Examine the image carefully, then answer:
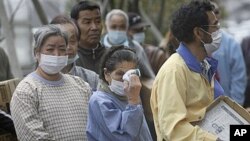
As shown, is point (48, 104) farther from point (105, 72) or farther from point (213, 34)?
point (213, 34)

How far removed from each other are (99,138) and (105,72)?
47 cm

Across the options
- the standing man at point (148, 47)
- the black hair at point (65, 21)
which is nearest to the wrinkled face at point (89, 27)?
the black hair at point (65, 21)

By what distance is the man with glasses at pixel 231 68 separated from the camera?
8.69 metres

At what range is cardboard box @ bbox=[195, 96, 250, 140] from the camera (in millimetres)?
5090

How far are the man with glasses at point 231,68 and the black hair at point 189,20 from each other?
3.29 metres

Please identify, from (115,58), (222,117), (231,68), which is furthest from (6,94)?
(231,68)

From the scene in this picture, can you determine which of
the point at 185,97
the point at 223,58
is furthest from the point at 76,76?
the point at 223,58

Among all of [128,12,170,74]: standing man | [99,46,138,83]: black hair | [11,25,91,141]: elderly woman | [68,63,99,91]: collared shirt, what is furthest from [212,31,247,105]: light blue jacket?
[99,46,138,83]: black hair

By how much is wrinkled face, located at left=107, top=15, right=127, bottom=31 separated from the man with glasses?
1.06 meters

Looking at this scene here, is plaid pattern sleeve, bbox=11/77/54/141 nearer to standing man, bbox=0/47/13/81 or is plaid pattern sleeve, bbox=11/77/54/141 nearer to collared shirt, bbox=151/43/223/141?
collared shirt, bbox=151/43/223/141

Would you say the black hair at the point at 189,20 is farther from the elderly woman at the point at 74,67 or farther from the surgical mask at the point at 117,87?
the elderly woman at the point at 74,67

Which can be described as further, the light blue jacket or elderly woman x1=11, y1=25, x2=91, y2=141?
the light blue jacket

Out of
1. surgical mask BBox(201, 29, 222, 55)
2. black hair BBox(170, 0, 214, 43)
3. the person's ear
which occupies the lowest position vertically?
surgical mask BBox(201, 29, 222, 55)

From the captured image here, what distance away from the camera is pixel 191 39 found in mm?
5344
